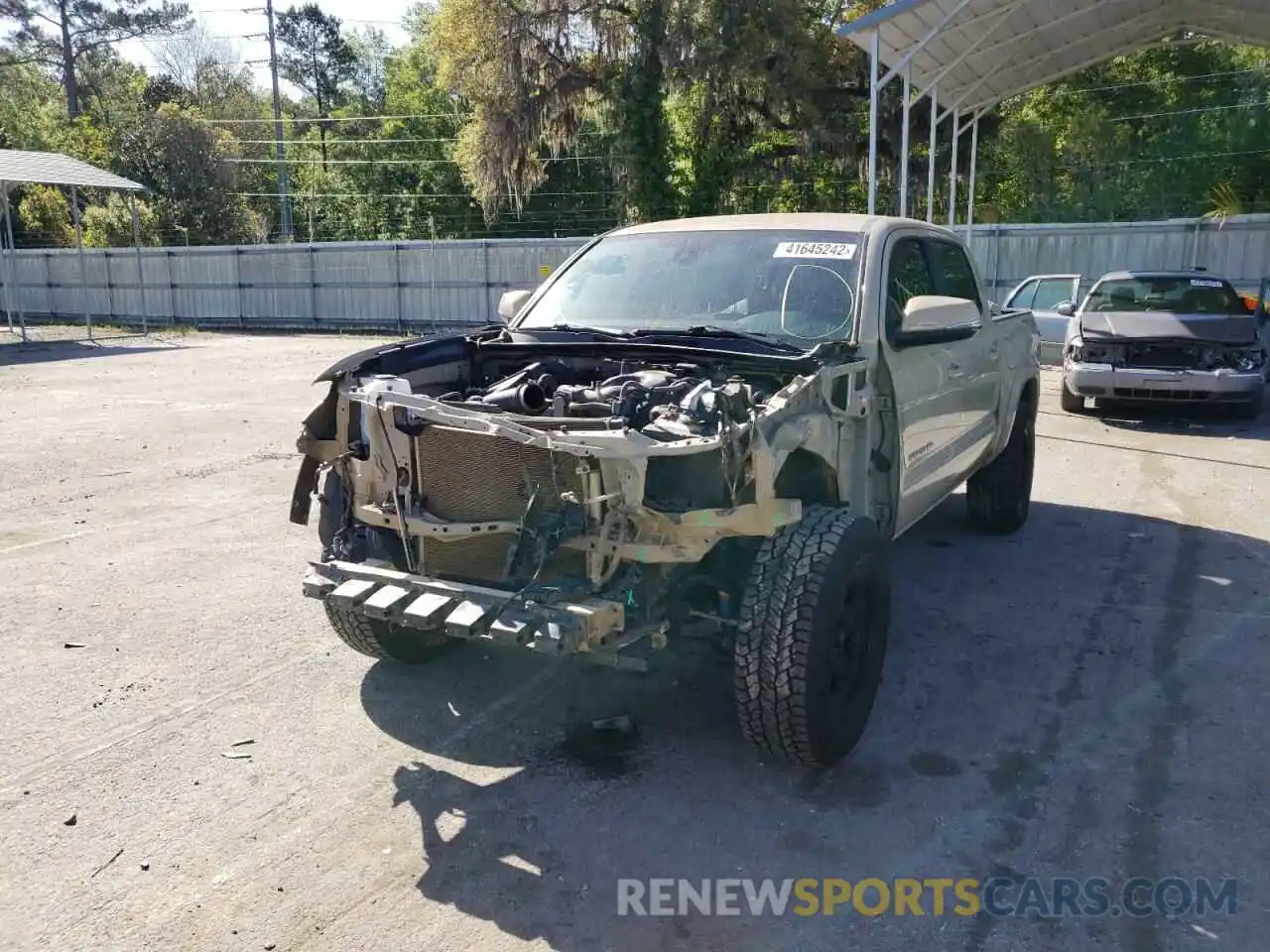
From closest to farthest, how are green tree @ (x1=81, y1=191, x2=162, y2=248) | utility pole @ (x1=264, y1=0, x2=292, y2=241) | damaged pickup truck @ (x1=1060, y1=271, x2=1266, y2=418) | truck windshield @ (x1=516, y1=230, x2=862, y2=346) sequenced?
1. truck windshield @ (x1=516, y1=230, x2=862, y2=346)
2. damaged pickup truck @ (x1=1060, y1=271, x2=1266, y2=418)
3. green tree @ (x1=81, y1=191, x2=162, y2=248)
4. utility pole @ (x1=264, y1=0, x2=292, y2=241)

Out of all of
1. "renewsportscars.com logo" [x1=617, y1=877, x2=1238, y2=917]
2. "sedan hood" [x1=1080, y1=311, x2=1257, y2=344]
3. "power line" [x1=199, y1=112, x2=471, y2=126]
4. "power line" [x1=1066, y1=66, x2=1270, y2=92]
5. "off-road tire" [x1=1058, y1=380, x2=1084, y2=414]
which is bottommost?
"renewsportscars.com logo" [x1=617, y1=877, x2=1238, y2=917]

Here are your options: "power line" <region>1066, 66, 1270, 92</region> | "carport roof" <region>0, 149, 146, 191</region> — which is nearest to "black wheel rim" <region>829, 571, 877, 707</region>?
"carport roof" <region>0, 149, 146, 191</region>

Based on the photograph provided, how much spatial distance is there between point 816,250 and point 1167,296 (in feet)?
29.5

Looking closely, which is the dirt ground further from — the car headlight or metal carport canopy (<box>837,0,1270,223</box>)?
metal carport canopy (<box>837,0,1270,223</box>)

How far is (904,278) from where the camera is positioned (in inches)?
202

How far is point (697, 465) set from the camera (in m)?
3.70

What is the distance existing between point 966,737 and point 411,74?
53.0 meters

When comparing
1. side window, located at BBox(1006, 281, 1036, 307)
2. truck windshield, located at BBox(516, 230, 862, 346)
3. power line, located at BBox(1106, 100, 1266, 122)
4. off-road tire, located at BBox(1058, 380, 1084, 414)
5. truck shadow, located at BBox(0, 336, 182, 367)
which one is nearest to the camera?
truck windshield, located at BBox(516, 230, 862, 346)

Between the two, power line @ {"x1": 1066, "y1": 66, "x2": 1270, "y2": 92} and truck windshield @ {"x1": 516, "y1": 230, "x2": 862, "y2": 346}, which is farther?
power line @ {"x1": 1066, "y1": 66, "x2": 1270, "y2": 92}

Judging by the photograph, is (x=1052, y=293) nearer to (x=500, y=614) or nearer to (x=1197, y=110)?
(x=500, y=614)

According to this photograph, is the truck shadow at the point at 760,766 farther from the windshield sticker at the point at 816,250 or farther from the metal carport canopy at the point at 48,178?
the metal carport canopy at the point at 48,178

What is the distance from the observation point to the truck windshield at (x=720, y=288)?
469cm

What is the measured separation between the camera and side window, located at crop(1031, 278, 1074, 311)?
15312mm

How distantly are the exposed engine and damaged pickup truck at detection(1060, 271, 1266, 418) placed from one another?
28.6ft
